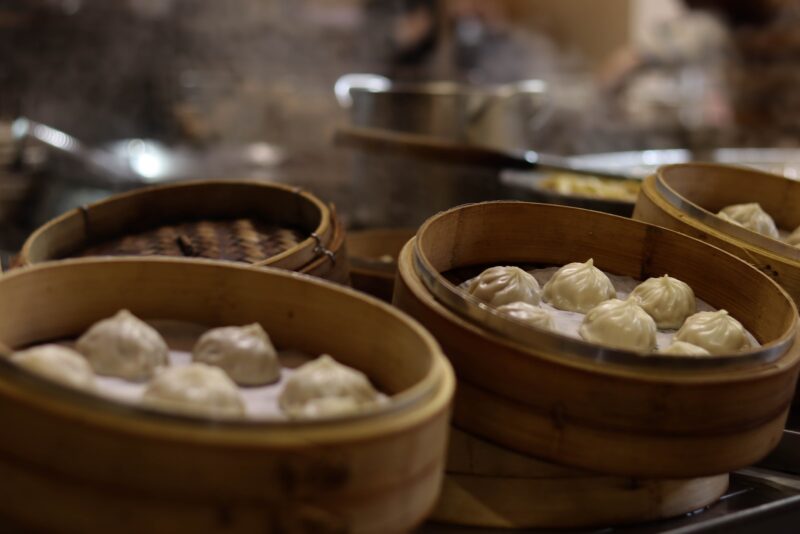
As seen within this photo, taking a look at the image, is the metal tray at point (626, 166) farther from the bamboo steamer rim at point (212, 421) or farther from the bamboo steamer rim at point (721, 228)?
the bamboo steamer rim at point (212, 421)

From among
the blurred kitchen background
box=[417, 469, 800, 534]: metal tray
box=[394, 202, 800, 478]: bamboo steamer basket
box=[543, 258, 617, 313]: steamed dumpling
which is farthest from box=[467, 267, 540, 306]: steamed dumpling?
the blurred kitchen background

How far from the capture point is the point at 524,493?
1.50 m

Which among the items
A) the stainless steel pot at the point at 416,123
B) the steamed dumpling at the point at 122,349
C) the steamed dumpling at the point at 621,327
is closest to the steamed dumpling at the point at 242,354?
the steamed dumpling at the point at 122,349

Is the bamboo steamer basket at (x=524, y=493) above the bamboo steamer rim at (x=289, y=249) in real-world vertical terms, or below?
below

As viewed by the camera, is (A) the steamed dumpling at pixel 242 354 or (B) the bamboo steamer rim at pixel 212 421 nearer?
(B) the bamboo steamer rim at pixel 212 421

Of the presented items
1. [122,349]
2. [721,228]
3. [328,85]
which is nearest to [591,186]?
[721,228]

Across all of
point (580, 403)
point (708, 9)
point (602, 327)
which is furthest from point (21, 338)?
point (708, 9)

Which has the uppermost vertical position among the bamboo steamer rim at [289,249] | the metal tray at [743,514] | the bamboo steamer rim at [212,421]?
the bamboo steamer rim at [212,421]

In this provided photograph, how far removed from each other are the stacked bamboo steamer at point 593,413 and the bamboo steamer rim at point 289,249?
270 millimetres

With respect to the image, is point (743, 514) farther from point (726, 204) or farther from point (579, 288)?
point (726, 204)

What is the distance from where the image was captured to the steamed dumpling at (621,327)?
5.09 feet

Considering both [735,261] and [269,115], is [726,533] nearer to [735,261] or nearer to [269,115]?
[735,261]

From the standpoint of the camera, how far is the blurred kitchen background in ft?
12.1

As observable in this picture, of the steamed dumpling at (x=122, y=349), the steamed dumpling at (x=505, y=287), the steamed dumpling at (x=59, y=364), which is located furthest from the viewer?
the steamed dumpling at (x=505, y=287)
